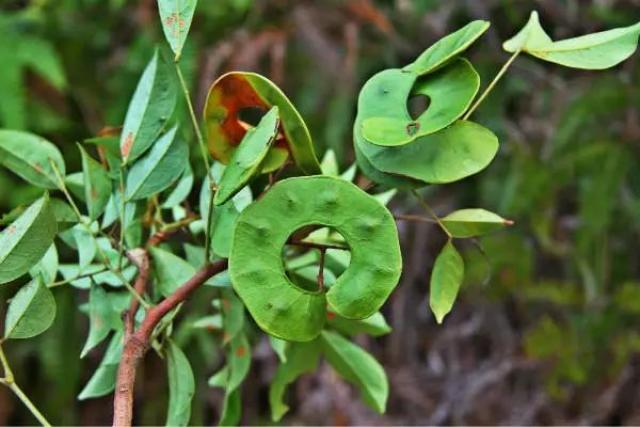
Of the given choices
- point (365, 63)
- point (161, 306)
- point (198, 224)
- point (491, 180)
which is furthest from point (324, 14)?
point (161, 306)

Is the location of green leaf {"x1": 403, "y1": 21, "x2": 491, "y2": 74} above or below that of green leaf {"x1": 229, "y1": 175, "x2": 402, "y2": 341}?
above

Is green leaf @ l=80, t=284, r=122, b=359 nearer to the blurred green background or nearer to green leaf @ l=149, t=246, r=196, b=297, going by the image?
green leaf @ l=149, t=246, r=196, b=297

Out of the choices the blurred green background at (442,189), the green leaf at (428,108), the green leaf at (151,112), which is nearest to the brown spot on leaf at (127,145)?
the green leaf at (151,112)

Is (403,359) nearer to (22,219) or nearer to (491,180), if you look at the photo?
(491,180)

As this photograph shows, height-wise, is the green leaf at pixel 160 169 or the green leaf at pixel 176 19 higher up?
the green leaf at pixel 176 19

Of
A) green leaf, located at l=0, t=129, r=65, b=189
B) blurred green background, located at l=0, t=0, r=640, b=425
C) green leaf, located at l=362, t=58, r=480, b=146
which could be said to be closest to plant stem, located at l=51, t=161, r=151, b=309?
green leaf, located at l=0, t=129, r=65, b=189

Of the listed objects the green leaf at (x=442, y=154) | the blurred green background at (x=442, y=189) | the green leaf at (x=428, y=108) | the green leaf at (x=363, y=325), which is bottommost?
the blurred green background at (x=442, y=189)

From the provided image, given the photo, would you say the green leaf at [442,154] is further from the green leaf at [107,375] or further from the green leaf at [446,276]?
the green leaf at [107,375]
